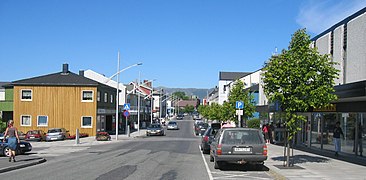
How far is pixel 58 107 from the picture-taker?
44.9 m

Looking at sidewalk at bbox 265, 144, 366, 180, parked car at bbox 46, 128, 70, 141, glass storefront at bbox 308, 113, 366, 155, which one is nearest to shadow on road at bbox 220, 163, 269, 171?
sidewalk at bbox 265, 144, 366, 180

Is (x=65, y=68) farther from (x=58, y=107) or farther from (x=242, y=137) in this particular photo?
(x=242, y=137)

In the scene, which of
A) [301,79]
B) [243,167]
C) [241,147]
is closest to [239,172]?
[241,147]

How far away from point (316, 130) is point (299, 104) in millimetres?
10539

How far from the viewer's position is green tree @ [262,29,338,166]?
15.0 meters

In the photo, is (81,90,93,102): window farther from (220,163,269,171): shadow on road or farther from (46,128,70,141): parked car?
(220,163,269,171): shadow on road

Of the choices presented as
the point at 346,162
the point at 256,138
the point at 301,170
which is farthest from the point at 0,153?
the point at 346,162

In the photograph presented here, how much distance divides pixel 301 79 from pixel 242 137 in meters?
3.03

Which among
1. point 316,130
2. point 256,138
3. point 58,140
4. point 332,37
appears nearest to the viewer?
point 256,138

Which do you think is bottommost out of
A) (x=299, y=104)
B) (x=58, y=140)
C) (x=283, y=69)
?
(x=58, y=140)

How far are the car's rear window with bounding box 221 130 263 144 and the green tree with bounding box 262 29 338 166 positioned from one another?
1328 millimetres

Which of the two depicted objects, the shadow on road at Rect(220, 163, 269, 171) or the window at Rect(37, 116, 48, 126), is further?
the window at Rect(37, 116, 48, 126)

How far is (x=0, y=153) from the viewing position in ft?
68.6

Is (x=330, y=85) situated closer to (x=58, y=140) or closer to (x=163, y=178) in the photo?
(x=163, y=178)
